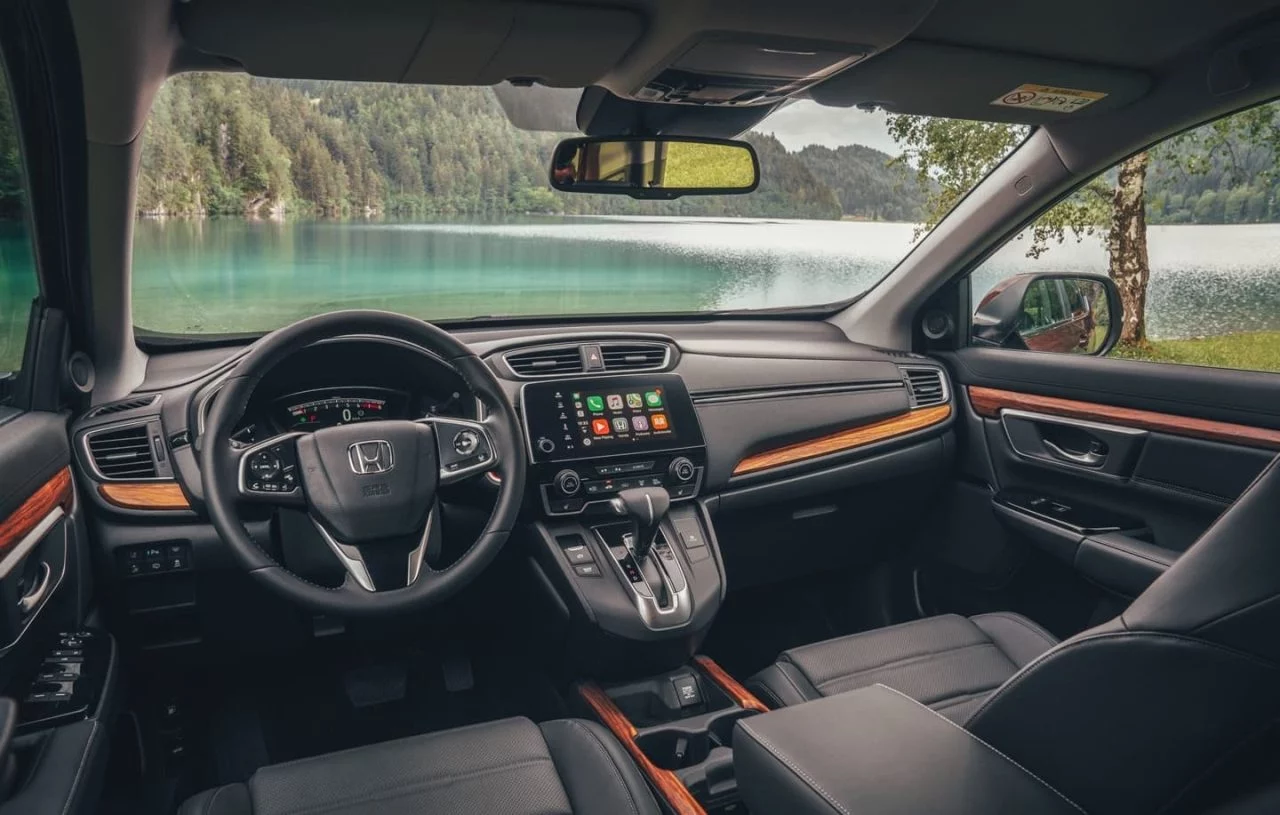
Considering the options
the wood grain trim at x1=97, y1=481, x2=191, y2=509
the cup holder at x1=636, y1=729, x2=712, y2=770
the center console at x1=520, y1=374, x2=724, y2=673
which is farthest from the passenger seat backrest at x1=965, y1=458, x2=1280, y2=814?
the wood grain trim at x1=97, y1=481, x2=191, y2=509

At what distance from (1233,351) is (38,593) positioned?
3.06 metres

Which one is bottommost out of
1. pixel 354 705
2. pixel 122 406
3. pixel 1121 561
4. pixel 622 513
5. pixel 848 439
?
pixel 354 705

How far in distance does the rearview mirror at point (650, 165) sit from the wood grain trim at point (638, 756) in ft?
4.73

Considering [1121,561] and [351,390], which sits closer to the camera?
[351,390]

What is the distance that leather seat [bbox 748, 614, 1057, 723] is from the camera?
246 cm

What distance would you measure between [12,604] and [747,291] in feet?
8.13

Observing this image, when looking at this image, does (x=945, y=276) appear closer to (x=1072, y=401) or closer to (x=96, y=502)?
(x=1072, y=401)

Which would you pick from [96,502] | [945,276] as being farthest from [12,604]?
[945,276]

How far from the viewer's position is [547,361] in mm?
2963

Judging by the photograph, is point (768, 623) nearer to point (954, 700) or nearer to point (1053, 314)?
point (954, 700)

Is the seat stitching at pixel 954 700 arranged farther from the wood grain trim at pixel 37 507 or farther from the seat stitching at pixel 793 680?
the wood grain trim at pixel 37 507

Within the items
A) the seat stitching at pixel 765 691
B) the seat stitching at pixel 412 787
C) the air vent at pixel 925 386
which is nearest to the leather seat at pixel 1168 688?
the seat stitching at pixel 412 787

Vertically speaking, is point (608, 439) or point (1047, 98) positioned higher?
point (1047, 98)

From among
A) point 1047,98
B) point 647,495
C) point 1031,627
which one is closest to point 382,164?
point 647,495
